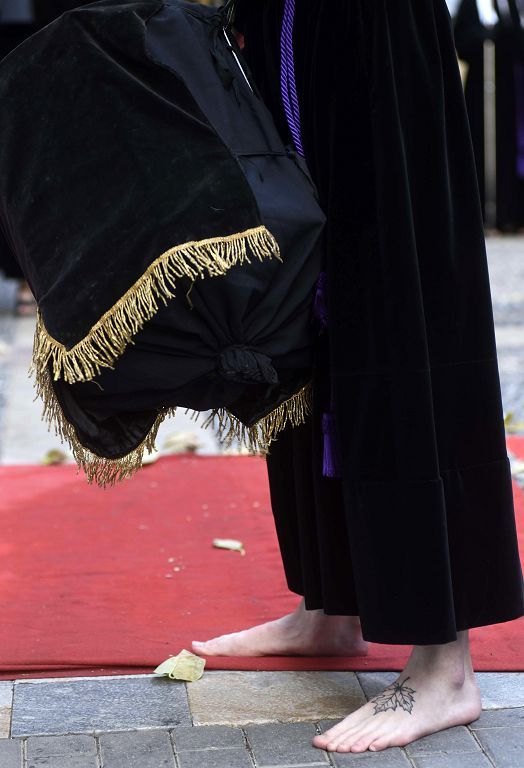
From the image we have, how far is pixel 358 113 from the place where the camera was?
2.16m

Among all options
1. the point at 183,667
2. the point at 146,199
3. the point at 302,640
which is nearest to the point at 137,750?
the point at 183,667

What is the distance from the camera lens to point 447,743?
2299 mm

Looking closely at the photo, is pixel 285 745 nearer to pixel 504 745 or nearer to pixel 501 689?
pixel 504 745

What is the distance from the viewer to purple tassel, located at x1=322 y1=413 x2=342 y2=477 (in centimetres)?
227

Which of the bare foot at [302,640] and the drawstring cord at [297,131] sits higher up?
the drawstring cord at [297,131]

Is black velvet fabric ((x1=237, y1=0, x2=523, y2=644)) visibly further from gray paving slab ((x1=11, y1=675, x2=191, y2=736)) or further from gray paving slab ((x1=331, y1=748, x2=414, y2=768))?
gray paving slab ((x1=11, y1=675, x2=191, y2=736))

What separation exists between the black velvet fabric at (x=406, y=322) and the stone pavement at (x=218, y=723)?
23cm

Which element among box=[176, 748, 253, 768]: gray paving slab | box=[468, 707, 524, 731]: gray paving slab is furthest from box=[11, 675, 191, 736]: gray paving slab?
box=[468, 707, 524, 731]: gray paving slab

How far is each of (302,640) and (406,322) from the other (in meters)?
0.90

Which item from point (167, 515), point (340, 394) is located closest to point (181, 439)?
point (167, 515)

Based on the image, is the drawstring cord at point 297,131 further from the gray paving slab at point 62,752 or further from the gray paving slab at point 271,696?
the gray paving slab at point 62,752

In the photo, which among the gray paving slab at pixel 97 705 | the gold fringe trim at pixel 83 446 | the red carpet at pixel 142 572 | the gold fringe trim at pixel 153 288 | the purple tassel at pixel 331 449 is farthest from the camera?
the red carpet at pixel 142 572

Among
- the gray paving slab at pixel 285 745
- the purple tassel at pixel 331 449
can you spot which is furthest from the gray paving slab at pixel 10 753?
the purple tassel at pixel 331 449

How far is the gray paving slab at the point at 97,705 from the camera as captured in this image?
239cm
